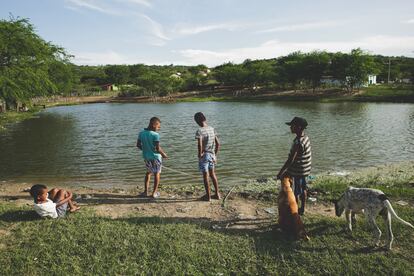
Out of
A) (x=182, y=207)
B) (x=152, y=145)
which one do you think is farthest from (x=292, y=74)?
(x=182, y=207)

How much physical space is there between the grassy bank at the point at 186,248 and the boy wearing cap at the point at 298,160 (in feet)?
2.40

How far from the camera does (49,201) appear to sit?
742 centimetres

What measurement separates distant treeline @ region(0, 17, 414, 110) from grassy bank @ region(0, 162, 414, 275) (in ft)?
79.3

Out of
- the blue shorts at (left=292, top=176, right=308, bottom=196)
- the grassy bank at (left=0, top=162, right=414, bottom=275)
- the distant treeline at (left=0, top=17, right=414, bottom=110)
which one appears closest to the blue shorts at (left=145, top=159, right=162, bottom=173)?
the grassy bank at (left=0, top=162, right=414, bottom=275)

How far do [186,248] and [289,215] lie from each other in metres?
2.04

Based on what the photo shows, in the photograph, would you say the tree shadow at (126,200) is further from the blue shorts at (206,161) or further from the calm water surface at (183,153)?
the calm water surface at (183,153)

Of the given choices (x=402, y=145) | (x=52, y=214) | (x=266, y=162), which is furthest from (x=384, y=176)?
(x=52, y=214)

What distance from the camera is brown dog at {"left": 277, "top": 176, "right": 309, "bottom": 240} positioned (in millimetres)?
6211

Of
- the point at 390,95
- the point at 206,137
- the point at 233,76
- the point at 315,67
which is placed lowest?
the point at 390,95

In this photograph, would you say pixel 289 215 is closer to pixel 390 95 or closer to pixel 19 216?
pixel 19 216

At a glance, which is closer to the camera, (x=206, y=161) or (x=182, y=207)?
(x=182, y=207)

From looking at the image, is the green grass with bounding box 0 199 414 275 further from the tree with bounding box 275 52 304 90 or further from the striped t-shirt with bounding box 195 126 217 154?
the tree with bounding box 275 52 304 90

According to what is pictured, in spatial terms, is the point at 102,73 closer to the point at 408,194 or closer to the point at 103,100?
the point at 103,100

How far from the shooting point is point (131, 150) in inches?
763
